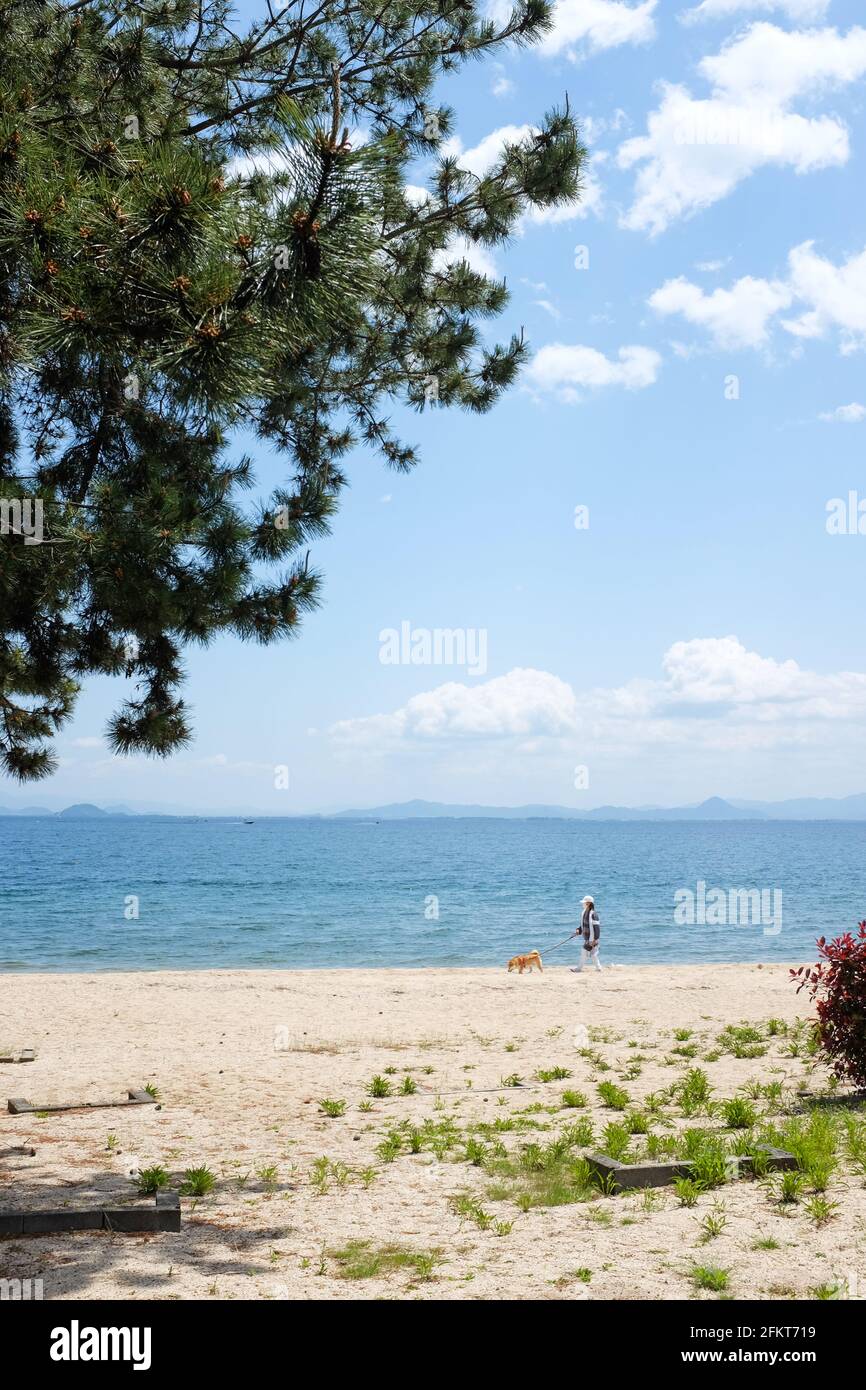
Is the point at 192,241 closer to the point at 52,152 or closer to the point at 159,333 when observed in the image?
the point at 159,333

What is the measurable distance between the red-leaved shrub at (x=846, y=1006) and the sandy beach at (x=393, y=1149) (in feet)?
1.95

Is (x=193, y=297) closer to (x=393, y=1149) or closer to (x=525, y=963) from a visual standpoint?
(x=393, y=1149)

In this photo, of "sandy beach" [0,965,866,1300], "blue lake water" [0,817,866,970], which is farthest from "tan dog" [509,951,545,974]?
"sandy beach" [0,965,866,1300]

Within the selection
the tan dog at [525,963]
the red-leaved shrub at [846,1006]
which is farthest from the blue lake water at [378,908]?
the red-leaved shrub at [846,1006]

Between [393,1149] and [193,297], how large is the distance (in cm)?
591

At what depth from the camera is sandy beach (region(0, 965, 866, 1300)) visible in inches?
194

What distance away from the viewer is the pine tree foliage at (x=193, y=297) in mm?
4570

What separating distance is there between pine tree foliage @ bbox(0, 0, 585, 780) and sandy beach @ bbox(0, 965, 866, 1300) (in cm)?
310

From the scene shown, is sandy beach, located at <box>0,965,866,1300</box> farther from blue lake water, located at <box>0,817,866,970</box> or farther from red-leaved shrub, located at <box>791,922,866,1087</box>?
blue lake water, located at <box>0,817,866,970</box>

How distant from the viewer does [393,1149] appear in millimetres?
7539
